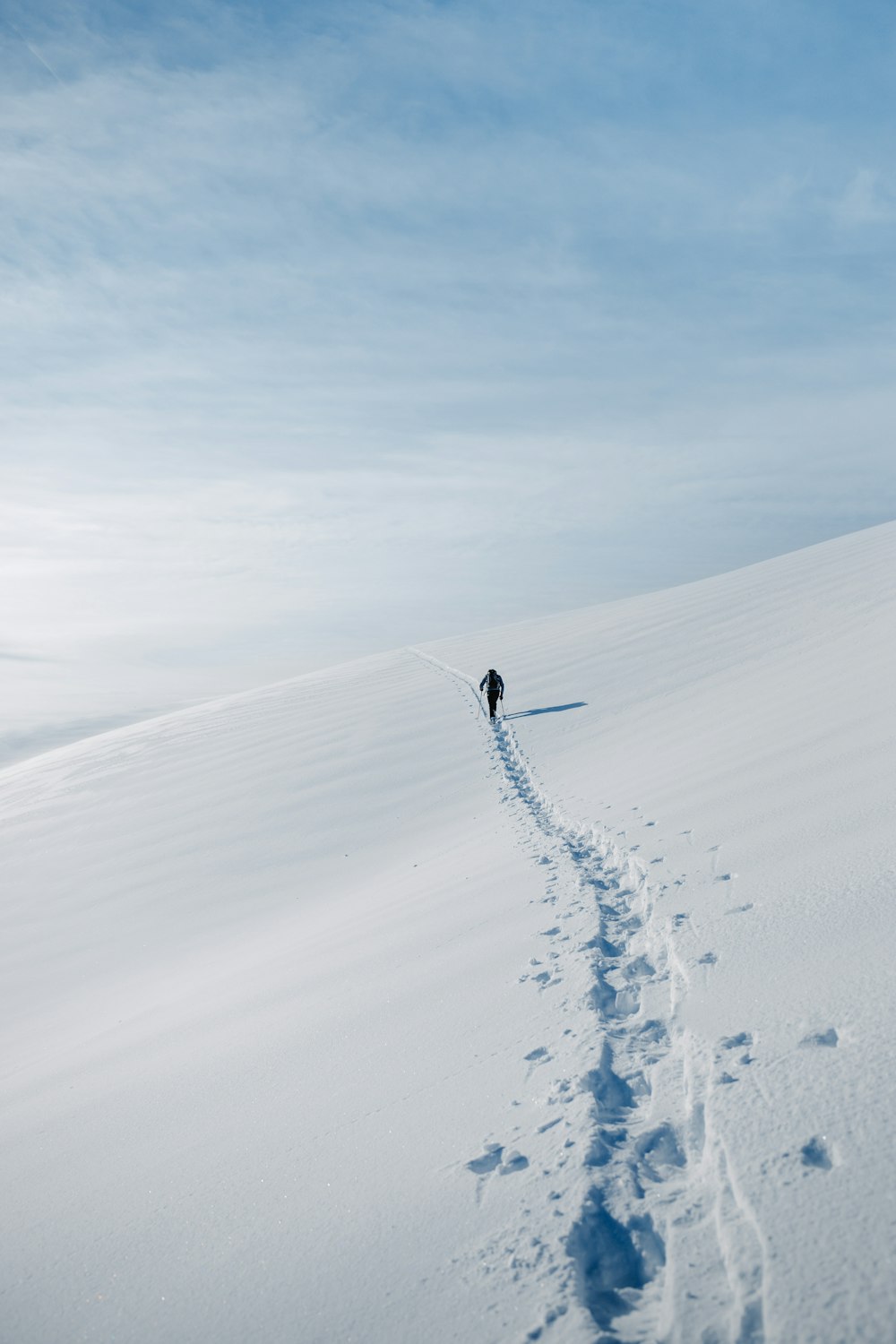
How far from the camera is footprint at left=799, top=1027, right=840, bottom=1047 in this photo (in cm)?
280

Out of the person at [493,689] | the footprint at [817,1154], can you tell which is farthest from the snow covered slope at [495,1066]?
the person at [493,689]

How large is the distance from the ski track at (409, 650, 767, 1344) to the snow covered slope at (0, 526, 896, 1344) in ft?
0.04

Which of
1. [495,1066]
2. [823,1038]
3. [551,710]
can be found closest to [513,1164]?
[495,1066]

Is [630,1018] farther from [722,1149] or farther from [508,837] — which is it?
[508,837]

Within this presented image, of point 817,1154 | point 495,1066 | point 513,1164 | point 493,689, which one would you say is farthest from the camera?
point 493,689

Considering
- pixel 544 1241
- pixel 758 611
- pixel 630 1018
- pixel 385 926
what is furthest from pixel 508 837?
pixel 758 611

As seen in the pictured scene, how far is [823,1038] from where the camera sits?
284cm

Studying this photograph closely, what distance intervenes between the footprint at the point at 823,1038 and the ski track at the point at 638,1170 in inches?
9.2

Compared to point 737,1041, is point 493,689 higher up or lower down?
higher up

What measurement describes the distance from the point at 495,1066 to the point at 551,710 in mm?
11034

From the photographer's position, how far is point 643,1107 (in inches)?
114

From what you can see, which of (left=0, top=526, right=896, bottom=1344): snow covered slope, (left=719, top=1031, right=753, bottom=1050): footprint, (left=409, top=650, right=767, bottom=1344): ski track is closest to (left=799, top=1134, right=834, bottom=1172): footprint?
(left=0, top=526, right=896, bottom=1344): snow covered slope

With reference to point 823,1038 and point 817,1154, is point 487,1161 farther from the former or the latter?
point 823,1038

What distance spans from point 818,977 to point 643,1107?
982 millimetres
